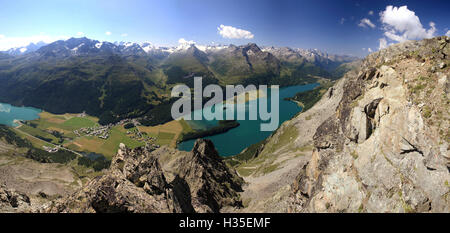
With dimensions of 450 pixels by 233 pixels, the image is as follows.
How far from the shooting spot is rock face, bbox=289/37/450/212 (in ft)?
46.9

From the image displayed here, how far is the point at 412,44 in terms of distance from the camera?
20.5 m

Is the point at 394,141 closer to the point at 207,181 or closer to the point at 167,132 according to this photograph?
the point at 207,181

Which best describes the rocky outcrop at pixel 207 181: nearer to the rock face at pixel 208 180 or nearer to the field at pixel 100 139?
the rock face at pixel 208 180

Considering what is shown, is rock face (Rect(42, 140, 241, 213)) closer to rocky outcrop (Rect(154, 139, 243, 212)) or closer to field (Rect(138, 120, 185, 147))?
rocky outcrop (Rect(154, 139, 243, 212))

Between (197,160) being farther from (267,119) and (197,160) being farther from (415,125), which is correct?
(267,119)

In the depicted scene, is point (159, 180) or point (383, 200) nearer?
point (383, 200)

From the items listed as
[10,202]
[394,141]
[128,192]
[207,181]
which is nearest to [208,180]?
[207,181]

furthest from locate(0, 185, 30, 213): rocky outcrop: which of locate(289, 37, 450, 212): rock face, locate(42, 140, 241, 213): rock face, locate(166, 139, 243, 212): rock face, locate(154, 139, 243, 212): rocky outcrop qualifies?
locate(289, 37, 450, 212): rock face

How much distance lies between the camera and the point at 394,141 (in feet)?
55.7

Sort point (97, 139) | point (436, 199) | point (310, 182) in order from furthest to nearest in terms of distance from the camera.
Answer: point (97, 139), point (310, 182), point (436, 199)

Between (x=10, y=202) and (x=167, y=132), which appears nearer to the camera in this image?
(x=10, y=202)

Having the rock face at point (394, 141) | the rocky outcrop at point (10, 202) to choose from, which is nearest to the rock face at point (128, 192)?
the rocky outcrop at point (10, 202)
